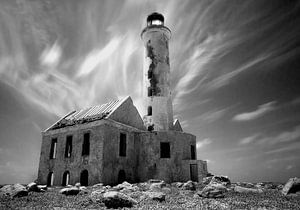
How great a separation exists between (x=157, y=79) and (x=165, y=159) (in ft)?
33.4

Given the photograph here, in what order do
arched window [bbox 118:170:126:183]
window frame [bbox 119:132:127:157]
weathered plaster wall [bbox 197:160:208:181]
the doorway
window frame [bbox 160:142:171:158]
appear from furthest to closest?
window frame [bbox 160:142:171:158] < window frame [bbox 119:132:127:157] < the doorway < weathered plaster wall [bbox 197:160:208:181] < arched window [bbox 118:170:126:183]

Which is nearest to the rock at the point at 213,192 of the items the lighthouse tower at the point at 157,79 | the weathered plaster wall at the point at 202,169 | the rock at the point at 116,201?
the rock at the point at 116,201

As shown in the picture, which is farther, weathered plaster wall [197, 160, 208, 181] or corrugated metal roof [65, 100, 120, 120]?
corrugated metal roof [65, 100, 120, 120]

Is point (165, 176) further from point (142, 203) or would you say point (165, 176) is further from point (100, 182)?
point (142, 203)

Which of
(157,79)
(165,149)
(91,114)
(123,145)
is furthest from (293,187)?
(91,114)

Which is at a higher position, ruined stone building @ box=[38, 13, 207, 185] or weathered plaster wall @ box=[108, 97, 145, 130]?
weathered plaster wall @ box=[108, 97, 145, 130]

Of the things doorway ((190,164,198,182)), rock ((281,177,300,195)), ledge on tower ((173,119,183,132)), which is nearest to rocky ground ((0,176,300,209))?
rock ((281,177,300,195))

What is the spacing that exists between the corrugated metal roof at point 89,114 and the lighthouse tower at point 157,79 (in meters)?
4.41

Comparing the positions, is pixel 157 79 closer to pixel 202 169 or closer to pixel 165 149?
pixel 165 149

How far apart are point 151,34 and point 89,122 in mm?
14579

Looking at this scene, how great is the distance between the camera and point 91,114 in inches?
963

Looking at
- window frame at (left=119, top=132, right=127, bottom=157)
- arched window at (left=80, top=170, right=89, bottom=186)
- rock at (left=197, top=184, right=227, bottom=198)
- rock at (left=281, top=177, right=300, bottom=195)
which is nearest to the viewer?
rock at (left=197, top=184, right=227, bottom=198)

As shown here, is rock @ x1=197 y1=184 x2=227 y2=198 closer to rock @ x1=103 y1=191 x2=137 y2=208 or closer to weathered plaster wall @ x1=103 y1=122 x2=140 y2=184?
rock @ x1=103 y1=191 x2=137 y2=208

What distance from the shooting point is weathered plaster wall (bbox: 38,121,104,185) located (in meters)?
20.2
